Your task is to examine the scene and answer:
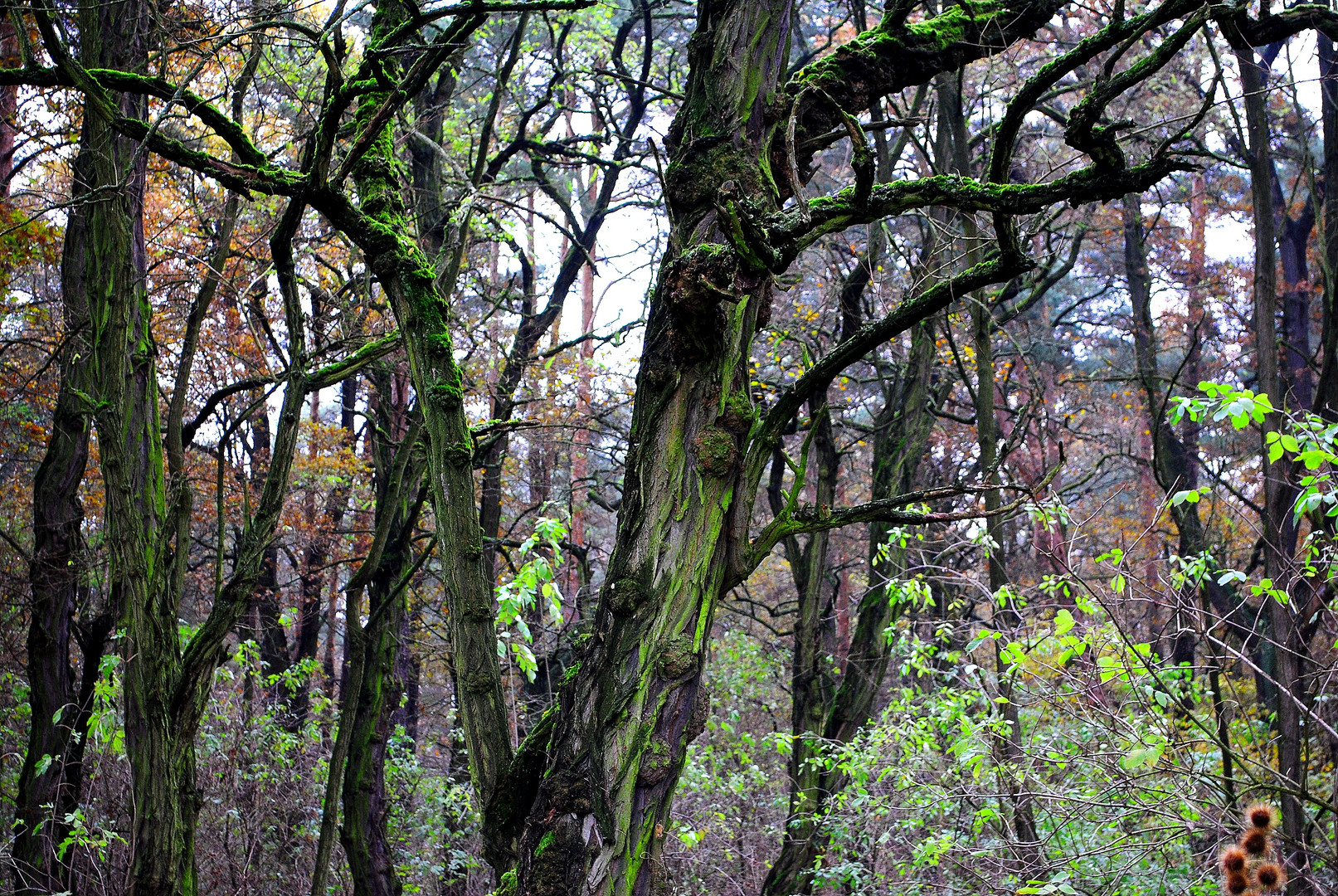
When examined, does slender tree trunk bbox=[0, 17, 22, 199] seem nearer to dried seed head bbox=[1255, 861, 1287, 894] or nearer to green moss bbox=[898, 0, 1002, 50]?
green moss bbox=[898, 0, 1002, 50]

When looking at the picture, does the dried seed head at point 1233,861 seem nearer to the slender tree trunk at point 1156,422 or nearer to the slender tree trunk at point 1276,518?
the slender tree trunk at point 1276,518

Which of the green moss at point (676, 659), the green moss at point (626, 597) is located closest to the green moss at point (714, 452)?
the green moss at point (626, 597)

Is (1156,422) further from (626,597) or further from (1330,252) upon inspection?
(626,597)

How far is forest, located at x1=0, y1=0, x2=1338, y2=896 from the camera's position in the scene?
2.92 meters

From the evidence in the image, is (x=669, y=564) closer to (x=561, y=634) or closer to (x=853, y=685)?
(x=561, y=634)

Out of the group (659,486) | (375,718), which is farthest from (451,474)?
(375,718)

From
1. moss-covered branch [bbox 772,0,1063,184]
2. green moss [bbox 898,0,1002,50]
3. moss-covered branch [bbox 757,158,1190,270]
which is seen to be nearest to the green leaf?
moss-covered branch [bbox 757,158,1190,270]

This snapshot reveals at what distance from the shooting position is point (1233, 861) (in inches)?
95.2

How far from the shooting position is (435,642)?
1586cm

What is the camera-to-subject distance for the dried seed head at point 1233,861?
241 cm

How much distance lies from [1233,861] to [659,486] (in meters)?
1.85

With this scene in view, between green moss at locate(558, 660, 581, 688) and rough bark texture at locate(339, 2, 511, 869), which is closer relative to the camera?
green moss at locate(558, 660, 581, 688)

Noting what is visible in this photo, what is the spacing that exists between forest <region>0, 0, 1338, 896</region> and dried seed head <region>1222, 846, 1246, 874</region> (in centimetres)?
2

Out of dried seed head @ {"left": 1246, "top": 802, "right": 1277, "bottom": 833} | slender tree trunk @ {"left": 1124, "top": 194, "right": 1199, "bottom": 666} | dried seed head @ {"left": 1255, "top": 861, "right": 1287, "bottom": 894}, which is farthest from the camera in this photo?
slender tree trunk @ {"left": 1124, "top": 194, "right": 1199, "bottom": 666}
